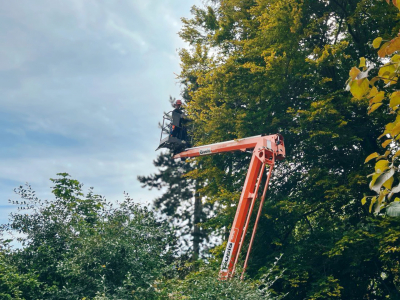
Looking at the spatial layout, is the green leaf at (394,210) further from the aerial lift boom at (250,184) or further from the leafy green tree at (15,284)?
the leafy green tree at (15,284)

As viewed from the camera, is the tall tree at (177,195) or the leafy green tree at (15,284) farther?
the tall tree at (177,195)

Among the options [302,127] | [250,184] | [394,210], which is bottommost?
[394,210]

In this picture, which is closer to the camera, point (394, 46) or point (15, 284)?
point (394, 46)

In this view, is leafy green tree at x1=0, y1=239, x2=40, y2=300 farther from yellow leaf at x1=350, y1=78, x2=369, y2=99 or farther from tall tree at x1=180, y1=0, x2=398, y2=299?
yellow leaf at x1=350, y1=78, x2=369, y2=99

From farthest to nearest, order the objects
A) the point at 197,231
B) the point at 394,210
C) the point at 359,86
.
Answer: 1. the point at 197,231
2. the point at 394,210
3. the point at 359,86

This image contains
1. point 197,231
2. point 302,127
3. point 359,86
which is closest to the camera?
point 359,86

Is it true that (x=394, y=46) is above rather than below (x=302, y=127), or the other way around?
below

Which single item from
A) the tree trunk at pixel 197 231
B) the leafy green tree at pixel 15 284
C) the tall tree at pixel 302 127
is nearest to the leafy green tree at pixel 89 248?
the leafy green tree at pixel 15 284

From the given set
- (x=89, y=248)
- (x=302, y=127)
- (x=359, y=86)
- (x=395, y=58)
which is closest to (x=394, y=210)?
(x=359, y=86)

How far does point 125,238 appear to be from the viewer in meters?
10.3

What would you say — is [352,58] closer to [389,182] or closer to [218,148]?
[218,148]

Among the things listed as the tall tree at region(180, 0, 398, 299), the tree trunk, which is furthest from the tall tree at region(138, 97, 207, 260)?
the tall tree at region(180, 0, 398, 299)

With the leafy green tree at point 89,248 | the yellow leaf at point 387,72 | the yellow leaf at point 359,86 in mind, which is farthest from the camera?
the leafy green tree at point 89,248

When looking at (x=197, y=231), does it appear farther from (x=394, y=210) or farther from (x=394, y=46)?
(x=394, y=46)
